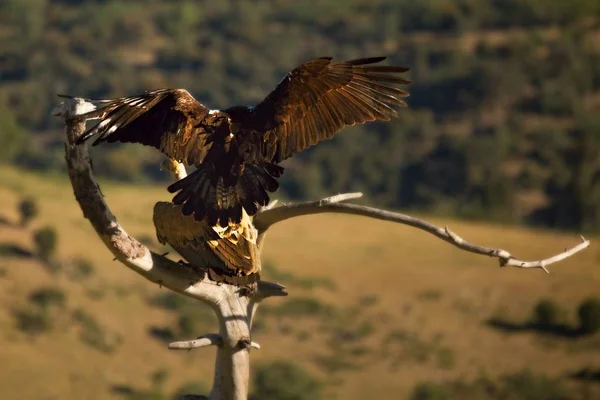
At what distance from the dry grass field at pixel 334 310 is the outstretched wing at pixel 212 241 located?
2008cm

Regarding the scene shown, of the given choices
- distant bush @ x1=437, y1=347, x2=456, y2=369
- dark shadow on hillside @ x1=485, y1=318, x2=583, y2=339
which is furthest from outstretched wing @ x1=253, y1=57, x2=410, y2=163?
dark shadow on hillside @ x1=485, y1=318, x2=583, y2=339

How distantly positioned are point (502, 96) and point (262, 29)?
1989 centimetres

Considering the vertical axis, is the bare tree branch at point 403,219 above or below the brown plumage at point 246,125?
below

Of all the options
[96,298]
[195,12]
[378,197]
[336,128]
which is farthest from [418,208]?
[336,128]

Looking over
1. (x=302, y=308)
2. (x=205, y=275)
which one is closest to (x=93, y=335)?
(x=302, y=308)

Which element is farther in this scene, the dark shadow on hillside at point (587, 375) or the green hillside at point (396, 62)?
the green hillside at point (396, 62)

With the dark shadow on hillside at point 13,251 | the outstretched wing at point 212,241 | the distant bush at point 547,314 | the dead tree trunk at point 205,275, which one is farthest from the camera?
the dark shadow on hillside at point 13,251

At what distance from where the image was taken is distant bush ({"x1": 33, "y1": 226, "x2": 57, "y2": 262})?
3466 cm

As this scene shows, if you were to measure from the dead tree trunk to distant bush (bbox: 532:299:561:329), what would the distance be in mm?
25898

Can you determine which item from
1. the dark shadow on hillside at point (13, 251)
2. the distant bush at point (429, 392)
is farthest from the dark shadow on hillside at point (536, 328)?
the dark shadow on hillside at point (13, 251)

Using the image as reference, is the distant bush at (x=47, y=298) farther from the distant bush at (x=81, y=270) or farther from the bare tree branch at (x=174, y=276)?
the bare tree branch at (x=174, y=276)

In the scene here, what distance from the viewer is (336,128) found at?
26.2ft

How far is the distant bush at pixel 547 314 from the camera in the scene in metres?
32.7

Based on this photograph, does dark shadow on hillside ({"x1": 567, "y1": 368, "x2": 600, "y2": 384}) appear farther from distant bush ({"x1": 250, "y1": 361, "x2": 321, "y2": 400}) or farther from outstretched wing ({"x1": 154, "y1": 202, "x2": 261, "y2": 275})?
outstretched wing ({"x1": 154, "y1": 202, "x2": 261, "y2": 275})
